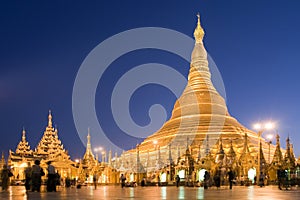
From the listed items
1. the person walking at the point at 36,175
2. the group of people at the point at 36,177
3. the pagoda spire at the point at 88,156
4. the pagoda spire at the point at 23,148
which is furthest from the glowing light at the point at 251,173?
the pagoda spire at the point at 23,148

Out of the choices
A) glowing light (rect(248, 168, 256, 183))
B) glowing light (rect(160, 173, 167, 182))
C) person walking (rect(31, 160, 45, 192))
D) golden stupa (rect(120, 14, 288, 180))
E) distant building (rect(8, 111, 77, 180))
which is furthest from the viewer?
distant building (rect(8, 111, 77, 180))

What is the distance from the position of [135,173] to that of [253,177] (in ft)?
50.3

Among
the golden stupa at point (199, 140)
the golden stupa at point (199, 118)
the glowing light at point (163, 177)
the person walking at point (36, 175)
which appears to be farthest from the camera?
the golden stupa at point (199, 118)

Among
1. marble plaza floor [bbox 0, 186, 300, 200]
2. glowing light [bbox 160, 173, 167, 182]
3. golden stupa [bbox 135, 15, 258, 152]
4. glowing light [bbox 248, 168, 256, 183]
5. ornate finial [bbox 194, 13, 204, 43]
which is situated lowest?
glowing light [bbox 160, 173, 167, 182]

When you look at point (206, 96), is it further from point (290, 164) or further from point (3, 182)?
point (3, 182)

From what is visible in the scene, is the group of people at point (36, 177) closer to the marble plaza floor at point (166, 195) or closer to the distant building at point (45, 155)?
the marble plaza floor at point (166, 195)

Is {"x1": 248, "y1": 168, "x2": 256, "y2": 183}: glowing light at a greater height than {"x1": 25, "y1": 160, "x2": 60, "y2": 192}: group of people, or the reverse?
{"x1": 25, "y1": 160, "x2": 60, "y2": 192}: group of people

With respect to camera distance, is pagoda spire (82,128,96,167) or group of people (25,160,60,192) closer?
group of people (25,160,60,192)

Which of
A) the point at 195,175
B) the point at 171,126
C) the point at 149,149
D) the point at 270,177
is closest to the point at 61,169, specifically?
the point at 149,149

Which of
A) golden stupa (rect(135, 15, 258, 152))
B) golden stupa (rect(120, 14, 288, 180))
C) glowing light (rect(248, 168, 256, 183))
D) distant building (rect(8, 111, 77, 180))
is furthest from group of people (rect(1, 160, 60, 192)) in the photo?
distant building (rect(8, 111, 77, 180))

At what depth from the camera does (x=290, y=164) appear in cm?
3334

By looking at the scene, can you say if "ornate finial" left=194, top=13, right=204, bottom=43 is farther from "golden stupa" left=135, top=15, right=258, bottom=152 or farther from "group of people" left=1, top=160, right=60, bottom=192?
"group of people" left=1, top=160, right=60, bottom=192

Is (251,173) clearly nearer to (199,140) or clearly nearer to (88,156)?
(199,140)

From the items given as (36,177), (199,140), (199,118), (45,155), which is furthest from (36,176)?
(45,155)
